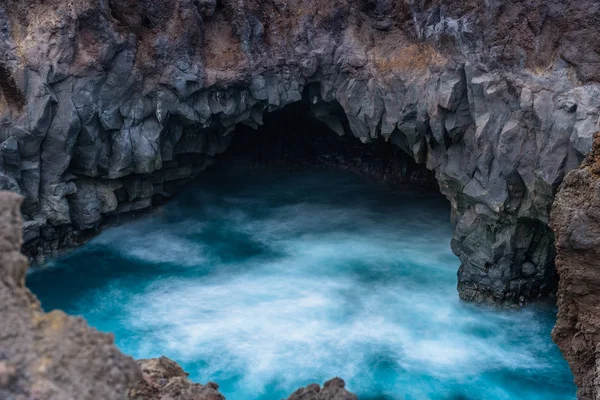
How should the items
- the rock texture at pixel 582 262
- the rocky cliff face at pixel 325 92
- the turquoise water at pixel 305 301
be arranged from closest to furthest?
the rock texture at pixel 582 262, the rocky cliff face at pixel 325 92, the turquoise water at pixel 305 301

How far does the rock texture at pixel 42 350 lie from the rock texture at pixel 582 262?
23.5 ft

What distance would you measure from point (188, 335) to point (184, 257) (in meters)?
4.43

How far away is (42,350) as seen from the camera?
4.38m

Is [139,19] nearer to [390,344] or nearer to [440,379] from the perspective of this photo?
[390,344]

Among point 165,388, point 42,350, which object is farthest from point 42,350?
point 165,388

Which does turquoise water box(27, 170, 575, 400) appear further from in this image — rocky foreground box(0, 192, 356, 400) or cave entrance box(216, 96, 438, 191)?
rocky foreground box(0, 192, 356, 400)

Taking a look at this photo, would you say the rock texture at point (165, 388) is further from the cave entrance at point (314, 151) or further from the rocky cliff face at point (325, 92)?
the cave entrance at point (314, 151)

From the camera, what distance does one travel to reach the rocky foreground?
13.7 feet

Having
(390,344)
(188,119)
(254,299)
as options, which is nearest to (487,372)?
(390,344)

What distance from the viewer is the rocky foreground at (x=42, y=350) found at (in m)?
4.16

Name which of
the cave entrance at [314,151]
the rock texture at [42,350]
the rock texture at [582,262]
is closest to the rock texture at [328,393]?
the rock texture at [42,350]

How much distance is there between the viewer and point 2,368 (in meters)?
4.05

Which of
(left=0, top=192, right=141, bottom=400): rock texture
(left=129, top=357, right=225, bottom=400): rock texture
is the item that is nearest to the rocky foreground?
(left=0, top=192, right=141, bottom=400): rock texture

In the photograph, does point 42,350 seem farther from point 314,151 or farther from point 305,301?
point 314,151
